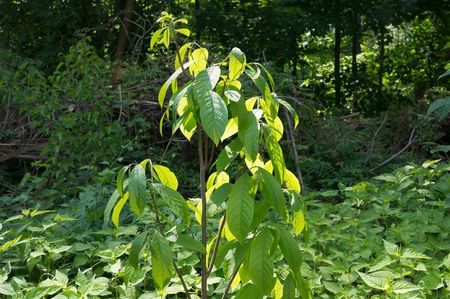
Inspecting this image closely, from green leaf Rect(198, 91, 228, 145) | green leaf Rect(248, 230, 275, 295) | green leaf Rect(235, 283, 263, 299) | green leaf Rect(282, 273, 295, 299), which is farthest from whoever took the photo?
green leaf Rect(282, 273, 295, 299)

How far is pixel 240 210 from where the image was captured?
189cm

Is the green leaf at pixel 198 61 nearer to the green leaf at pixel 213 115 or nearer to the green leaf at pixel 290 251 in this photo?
the green leaf at pixel 213 115

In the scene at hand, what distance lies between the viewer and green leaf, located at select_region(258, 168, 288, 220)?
1919mm

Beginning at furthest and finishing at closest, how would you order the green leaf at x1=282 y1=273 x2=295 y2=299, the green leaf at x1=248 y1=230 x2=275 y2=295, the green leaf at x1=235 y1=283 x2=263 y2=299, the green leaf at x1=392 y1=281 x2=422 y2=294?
the green leaf at x1=392 y1=281 x2=422 y2=294 < the green leaf at x1=282 y1=273 x2=295 y2=299 < the green leaf at x1=235 y1=283 x2=263 y2=299 < the green leaf at x1=248 y1=230 x2=275 y2=295

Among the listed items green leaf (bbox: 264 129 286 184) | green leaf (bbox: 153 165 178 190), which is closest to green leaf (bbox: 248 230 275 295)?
green leaf (bbox: 264 129 286 184)

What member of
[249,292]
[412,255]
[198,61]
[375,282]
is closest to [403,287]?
[375,282]

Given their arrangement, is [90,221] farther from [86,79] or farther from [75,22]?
[75,22]

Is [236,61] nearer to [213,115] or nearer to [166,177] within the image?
[213,115]

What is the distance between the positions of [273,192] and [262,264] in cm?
23

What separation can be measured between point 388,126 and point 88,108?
3.08m

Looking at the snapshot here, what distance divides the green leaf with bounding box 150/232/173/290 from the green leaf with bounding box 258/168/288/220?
0.35m

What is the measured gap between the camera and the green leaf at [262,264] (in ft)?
6.43

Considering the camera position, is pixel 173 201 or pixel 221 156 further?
pixel 221 156

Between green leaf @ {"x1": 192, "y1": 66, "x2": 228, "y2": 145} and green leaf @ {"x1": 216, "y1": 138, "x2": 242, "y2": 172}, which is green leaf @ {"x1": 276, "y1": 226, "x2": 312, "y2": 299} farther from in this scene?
green leaf @ {"x1": 192, "y1": 66, "x2": 228, "y2": 145}
